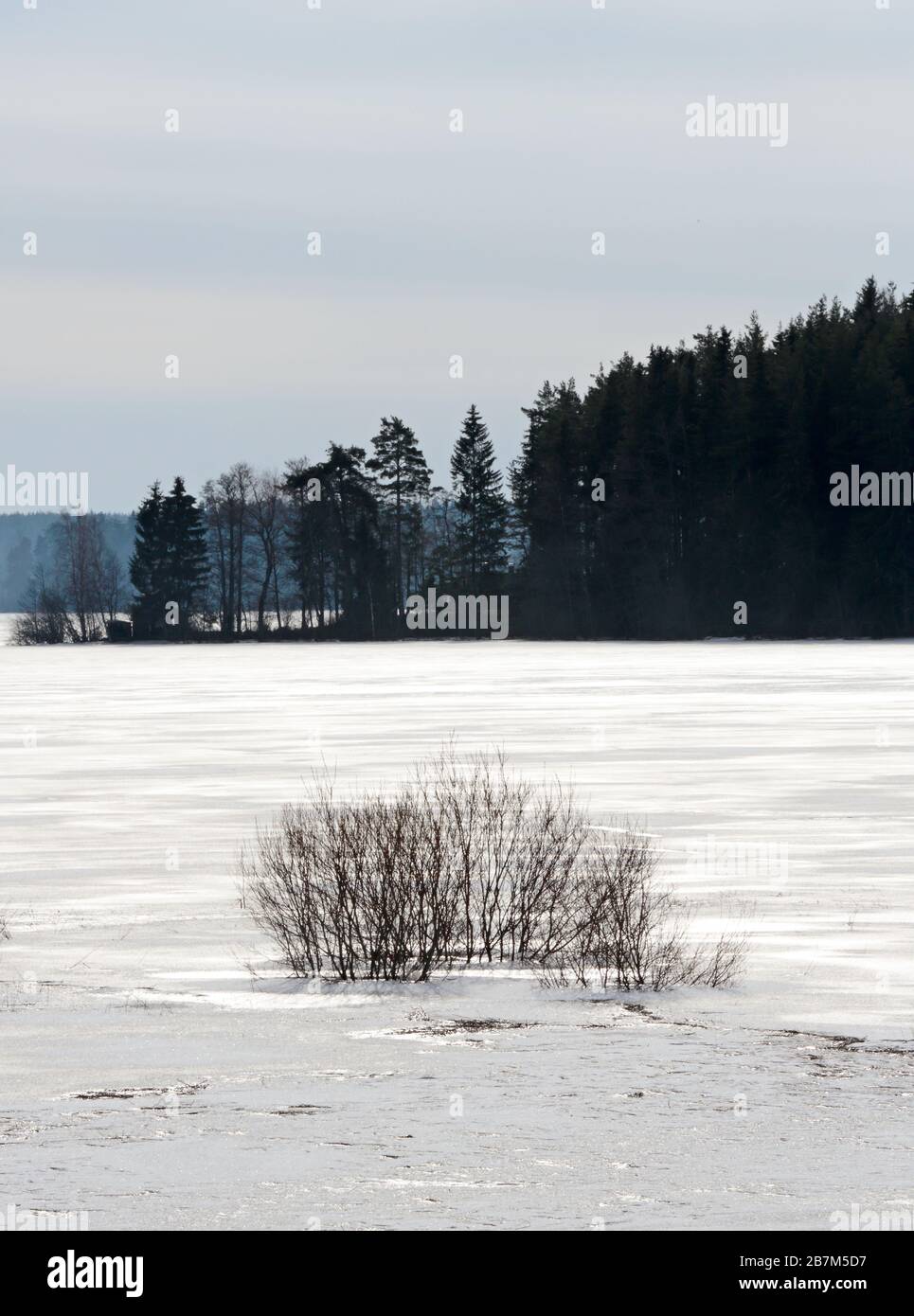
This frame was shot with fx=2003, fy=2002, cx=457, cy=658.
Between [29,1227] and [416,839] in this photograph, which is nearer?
[29,1227]

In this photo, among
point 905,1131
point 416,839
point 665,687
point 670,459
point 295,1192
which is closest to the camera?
point 295,1192

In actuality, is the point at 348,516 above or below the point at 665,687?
above

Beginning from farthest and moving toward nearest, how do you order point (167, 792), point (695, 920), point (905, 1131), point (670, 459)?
1. point (670, 459)
2. point (167, 792)
3. point (695, 920)
4. point (905, 1131)

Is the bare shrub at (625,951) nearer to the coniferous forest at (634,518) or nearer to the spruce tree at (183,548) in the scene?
the coniferous forest at (634,518)

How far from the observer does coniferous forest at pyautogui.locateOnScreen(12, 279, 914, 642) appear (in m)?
114

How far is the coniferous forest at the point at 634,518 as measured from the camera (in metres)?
114

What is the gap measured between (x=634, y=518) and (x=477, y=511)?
65.4 ft

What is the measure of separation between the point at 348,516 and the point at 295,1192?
448 feet

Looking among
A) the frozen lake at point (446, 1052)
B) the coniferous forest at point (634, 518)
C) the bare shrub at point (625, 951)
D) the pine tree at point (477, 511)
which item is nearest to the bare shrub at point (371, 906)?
the frozen lake at point (446, 1052)

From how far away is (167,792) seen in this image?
2316 cm

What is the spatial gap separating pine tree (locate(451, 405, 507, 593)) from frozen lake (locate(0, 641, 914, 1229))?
388 ft

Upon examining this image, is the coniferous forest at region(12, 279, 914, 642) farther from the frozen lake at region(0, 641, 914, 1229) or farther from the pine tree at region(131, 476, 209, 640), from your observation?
the frozen lake at region(0, 641, 914, 1229)

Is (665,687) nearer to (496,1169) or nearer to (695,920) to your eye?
(695,920)

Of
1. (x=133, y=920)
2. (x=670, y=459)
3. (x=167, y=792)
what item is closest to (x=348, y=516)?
(x=670, y=459)
